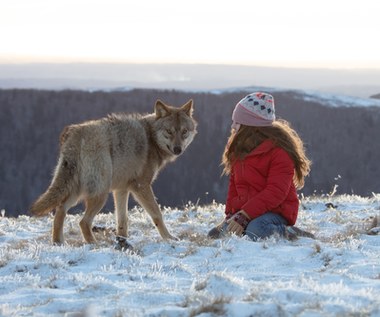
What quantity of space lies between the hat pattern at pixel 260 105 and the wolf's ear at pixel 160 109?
6.24ft

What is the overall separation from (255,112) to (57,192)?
244 cm

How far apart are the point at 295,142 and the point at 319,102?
96022 millimetres

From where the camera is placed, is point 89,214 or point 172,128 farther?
point 172,128

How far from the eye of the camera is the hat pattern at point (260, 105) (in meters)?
6.76

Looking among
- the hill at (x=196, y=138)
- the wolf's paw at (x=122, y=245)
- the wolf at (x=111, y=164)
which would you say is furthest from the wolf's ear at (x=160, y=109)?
the hill at (x=196, y=138)

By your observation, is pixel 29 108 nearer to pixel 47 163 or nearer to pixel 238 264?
pixel 47 163

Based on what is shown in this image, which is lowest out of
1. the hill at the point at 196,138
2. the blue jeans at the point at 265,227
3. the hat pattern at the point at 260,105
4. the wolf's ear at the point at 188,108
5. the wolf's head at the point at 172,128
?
the hill at the point at 196,138

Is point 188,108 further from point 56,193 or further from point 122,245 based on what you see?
point 122,245

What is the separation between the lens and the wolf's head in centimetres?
828

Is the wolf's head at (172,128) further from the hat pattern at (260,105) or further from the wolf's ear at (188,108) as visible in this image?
the hat pattern at (260,105)

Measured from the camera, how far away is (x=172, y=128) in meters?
8.43

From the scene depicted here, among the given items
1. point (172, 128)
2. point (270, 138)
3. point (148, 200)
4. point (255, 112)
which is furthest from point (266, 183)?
point (172, 128)

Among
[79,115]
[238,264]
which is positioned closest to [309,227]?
[238,264]

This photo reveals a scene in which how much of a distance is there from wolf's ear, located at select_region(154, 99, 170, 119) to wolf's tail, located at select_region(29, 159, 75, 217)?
1.82 m
